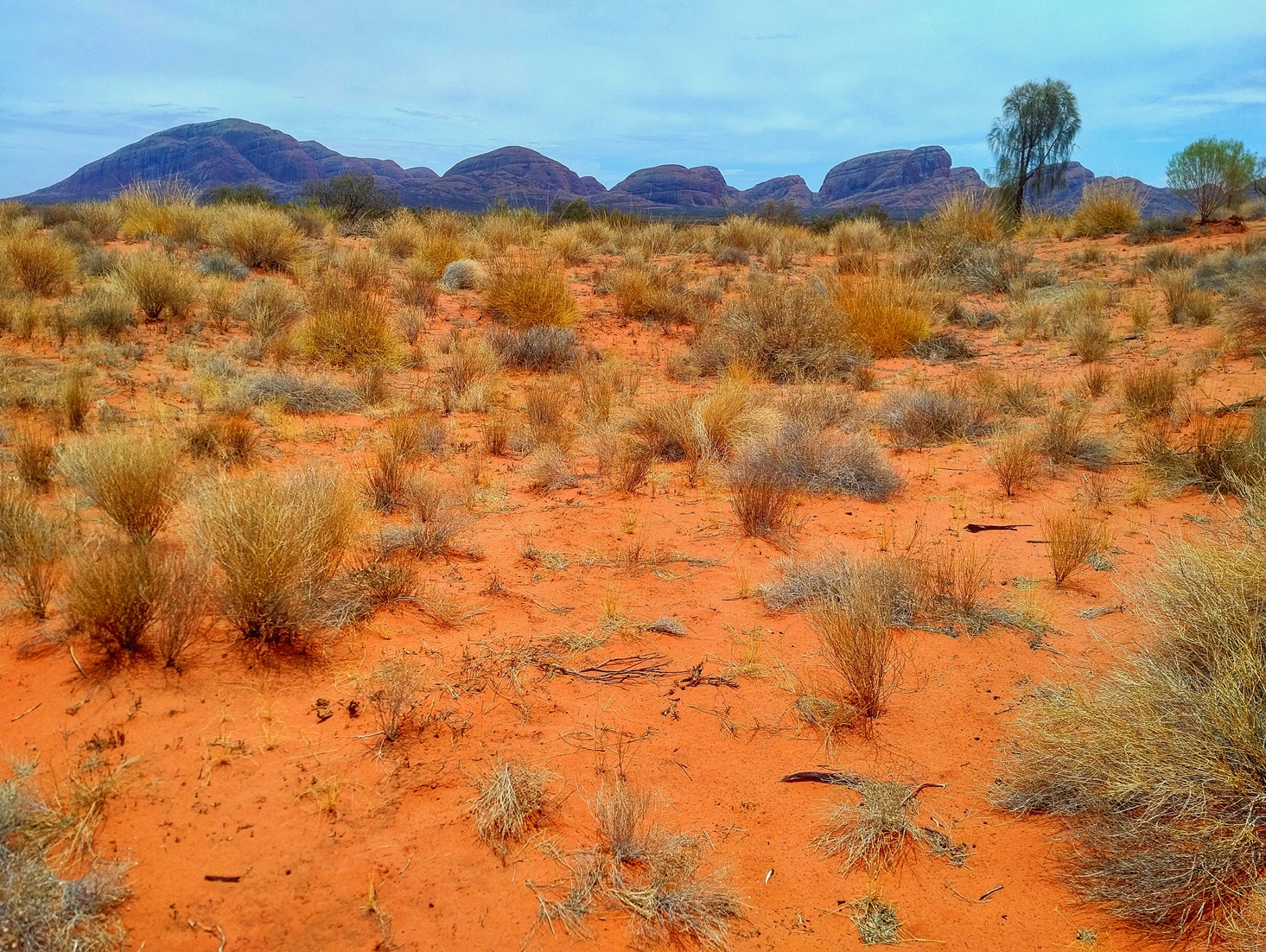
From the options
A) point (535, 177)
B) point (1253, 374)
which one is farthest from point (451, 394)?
point (535, 177)

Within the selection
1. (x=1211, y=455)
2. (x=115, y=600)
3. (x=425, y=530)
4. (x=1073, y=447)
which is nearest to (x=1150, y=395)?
(x=1073, y=447)

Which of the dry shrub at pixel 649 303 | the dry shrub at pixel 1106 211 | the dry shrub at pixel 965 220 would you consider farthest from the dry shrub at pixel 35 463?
the dry shrub at pixel 1106 211

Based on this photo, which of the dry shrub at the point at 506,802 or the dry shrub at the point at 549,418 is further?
the dry shrub at the point at 549,418

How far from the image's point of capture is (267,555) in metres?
3.59

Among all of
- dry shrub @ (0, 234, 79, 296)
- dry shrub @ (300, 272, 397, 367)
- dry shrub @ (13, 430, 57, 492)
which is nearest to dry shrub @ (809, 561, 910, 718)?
dry shrub @ (13, 430, 57, 492)

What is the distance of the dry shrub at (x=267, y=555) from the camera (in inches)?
141

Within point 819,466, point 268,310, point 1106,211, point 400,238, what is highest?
point 1106,211

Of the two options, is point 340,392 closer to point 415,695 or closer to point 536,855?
point 415,695

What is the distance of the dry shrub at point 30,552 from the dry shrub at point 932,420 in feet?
21.9

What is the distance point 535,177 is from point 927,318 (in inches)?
3750

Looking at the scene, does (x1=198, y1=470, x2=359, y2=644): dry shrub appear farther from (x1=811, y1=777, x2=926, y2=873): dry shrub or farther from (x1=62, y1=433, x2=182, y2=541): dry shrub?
(x1=811, y1=777, x2=926, y2=873): dry shrub

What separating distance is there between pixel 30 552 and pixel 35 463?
204cm

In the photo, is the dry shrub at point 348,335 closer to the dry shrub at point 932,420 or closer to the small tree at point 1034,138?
the dry shrub at point 932,420

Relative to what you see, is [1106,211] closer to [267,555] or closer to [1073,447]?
[1073,447]
